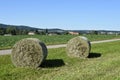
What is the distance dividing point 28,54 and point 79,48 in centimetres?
681

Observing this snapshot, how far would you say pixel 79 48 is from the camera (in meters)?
21.6

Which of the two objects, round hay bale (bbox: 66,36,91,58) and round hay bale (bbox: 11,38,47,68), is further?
round hay bale (bbox: 66,36,91,58)

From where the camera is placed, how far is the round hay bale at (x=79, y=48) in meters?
21.4

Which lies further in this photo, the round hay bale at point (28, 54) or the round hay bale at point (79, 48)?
the round hay bale at point (79, 48)

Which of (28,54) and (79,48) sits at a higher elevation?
(28,54)

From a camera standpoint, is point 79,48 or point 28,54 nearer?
point 28,54

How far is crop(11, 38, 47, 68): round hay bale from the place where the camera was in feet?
51.0

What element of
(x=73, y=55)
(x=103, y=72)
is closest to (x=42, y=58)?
(x=103, y=72)

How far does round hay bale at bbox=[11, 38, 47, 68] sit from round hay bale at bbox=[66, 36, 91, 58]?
5949 mm

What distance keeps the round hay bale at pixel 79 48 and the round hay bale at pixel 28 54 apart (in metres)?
5.95

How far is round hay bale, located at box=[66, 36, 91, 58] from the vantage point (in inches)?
843

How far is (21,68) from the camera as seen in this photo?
592 inches

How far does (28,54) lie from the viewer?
51.4 ft

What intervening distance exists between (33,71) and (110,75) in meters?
3.99
